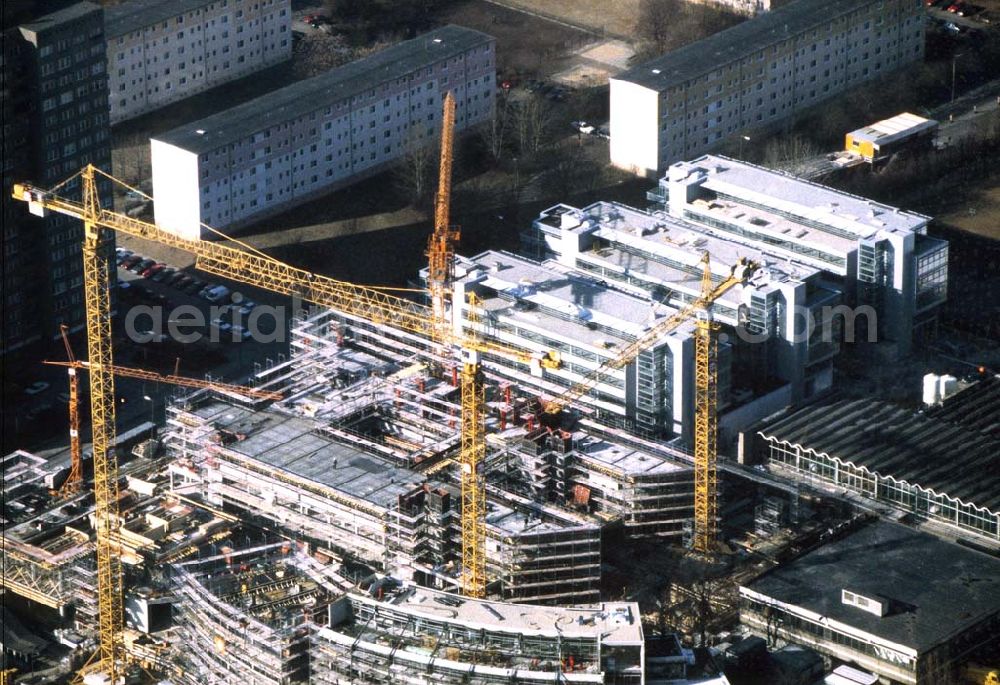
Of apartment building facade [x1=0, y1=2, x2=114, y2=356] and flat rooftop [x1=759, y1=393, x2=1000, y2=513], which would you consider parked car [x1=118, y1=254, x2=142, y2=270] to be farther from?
flat rooftop [x1=759, y1=393, x2=1000, y2=513]

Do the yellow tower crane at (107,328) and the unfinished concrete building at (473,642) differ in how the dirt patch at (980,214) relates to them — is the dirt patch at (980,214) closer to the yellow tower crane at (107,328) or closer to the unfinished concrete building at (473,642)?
the yellow tower crane at (107,328)

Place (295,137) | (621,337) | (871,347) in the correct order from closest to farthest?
(621,337)
(871,347)
(295,137)

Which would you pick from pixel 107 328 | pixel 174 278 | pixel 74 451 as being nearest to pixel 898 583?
pixel 107 328

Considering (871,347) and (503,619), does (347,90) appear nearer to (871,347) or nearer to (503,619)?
(871,347)

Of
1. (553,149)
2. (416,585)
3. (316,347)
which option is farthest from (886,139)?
(416,585)

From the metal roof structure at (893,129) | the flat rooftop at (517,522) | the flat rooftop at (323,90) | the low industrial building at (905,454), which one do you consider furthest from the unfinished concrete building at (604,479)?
the metal roof structure at (893,129)
